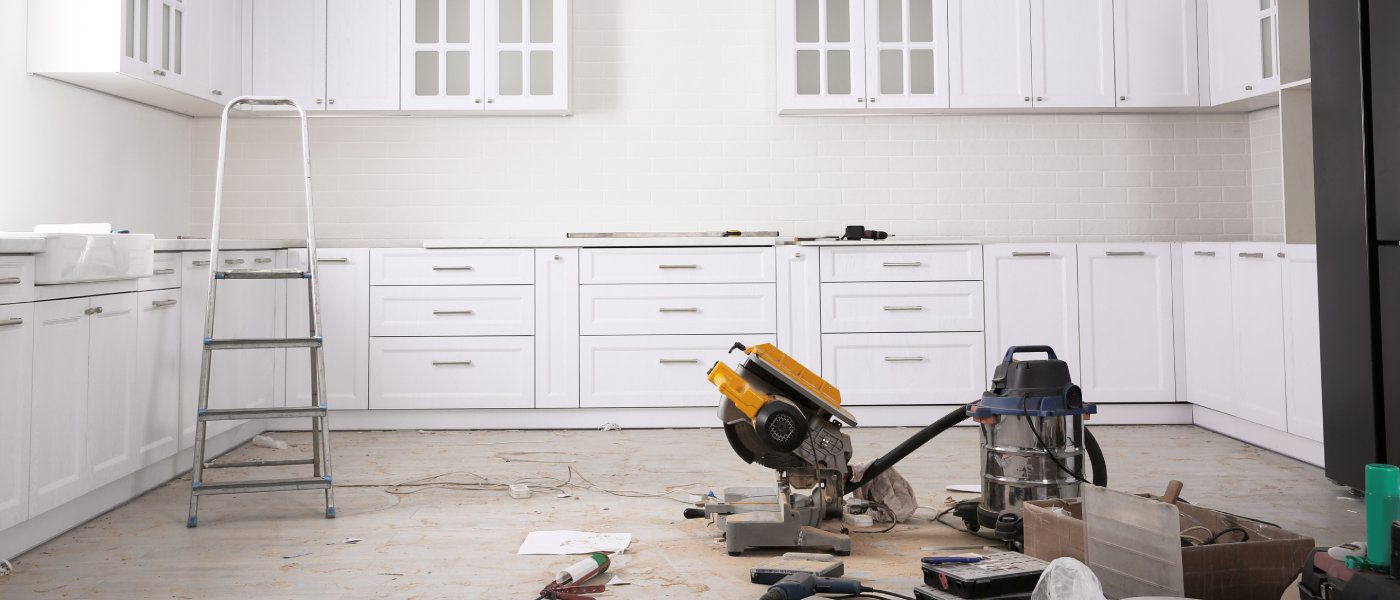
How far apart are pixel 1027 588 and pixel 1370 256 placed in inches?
75.5

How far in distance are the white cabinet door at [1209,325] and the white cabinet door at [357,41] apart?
13.1 ft

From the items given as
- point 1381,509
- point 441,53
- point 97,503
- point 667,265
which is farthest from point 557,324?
point 1381,509

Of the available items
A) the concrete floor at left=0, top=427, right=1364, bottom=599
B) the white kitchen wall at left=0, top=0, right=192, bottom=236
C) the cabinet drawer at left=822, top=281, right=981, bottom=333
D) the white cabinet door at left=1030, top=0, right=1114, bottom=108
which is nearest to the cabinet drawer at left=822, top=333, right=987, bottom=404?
the cabinet drawer at left=822, top=281, right=981, bottom=333

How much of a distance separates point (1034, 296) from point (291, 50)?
3.82 meters

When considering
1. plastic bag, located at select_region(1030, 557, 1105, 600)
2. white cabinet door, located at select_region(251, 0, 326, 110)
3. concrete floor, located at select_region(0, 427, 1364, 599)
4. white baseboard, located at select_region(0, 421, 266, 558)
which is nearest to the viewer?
plastic bag, located at select_region(1030, 557, 1105, 600)

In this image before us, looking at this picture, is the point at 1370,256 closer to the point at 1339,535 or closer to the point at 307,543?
the point at 1339,535

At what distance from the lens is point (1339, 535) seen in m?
2.71

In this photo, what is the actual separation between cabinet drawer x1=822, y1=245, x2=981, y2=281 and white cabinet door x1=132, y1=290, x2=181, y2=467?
274cm

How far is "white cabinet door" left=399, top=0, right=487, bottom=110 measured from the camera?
485cm

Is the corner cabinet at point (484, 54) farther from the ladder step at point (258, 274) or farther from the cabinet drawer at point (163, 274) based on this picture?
the ladder step at point (258, 274)

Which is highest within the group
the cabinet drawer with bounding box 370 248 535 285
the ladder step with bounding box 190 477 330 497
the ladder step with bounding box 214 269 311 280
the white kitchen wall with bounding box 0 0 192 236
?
the white kitchen wall with bounding box 0 0 192 236

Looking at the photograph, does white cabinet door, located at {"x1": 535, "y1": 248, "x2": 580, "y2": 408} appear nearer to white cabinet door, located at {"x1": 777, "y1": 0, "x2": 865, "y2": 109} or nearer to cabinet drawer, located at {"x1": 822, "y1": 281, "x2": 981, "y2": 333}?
cabinet drawer, located at {"x1": 822, "y1": 281, "x2": 981, "y2": 333}

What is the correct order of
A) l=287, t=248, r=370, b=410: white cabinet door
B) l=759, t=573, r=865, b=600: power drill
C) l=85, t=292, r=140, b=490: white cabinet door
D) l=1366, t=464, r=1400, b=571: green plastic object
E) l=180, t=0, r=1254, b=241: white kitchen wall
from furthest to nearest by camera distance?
l=180, t=0, r=1254, b=241: white kitchen wall, l=287, t=248, r=370, b=410: white cabinet door, l=85, t=292, r=140, b=490: white cabinet door, l=759, t=573, r=865, b=600: power drill, l=1366, t=464, r=1400, b=571: green plastic object

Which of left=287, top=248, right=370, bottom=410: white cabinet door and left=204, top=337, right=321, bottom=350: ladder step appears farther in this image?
left=287, top=248, right=370, bottom=410: white cabinet door
